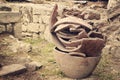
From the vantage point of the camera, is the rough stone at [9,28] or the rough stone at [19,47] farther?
the rough stone at [9,28]

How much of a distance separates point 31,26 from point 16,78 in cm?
323

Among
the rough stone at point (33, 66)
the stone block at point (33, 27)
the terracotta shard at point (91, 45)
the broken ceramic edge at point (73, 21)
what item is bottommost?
the rough stone at point (33, 66)

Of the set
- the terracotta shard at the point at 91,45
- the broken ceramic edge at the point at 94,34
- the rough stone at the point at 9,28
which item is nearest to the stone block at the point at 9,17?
the rough stone at the point at 9,28

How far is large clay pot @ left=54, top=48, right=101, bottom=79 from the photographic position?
151 inches

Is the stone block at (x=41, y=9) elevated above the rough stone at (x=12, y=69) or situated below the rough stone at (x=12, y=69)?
above

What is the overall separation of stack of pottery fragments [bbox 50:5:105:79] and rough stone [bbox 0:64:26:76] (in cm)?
61

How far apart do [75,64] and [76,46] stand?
277 millimetres

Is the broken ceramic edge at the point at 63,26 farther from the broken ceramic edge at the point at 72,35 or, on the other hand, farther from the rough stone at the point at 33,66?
the rough stone at the point at 33,66

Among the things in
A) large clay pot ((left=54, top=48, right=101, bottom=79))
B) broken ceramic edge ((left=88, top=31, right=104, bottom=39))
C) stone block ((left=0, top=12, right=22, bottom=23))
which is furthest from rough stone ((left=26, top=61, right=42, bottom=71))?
stone block ((left=0, top=12, right=22, bottom=23))

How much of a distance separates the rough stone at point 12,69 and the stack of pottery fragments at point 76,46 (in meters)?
0.61

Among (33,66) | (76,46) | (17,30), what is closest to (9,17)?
(17,30)

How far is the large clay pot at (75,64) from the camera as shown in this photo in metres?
3.84

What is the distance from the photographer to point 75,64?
3.88 meters

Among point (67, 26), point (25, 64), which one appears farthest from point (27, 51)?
A: point (67, 26)
